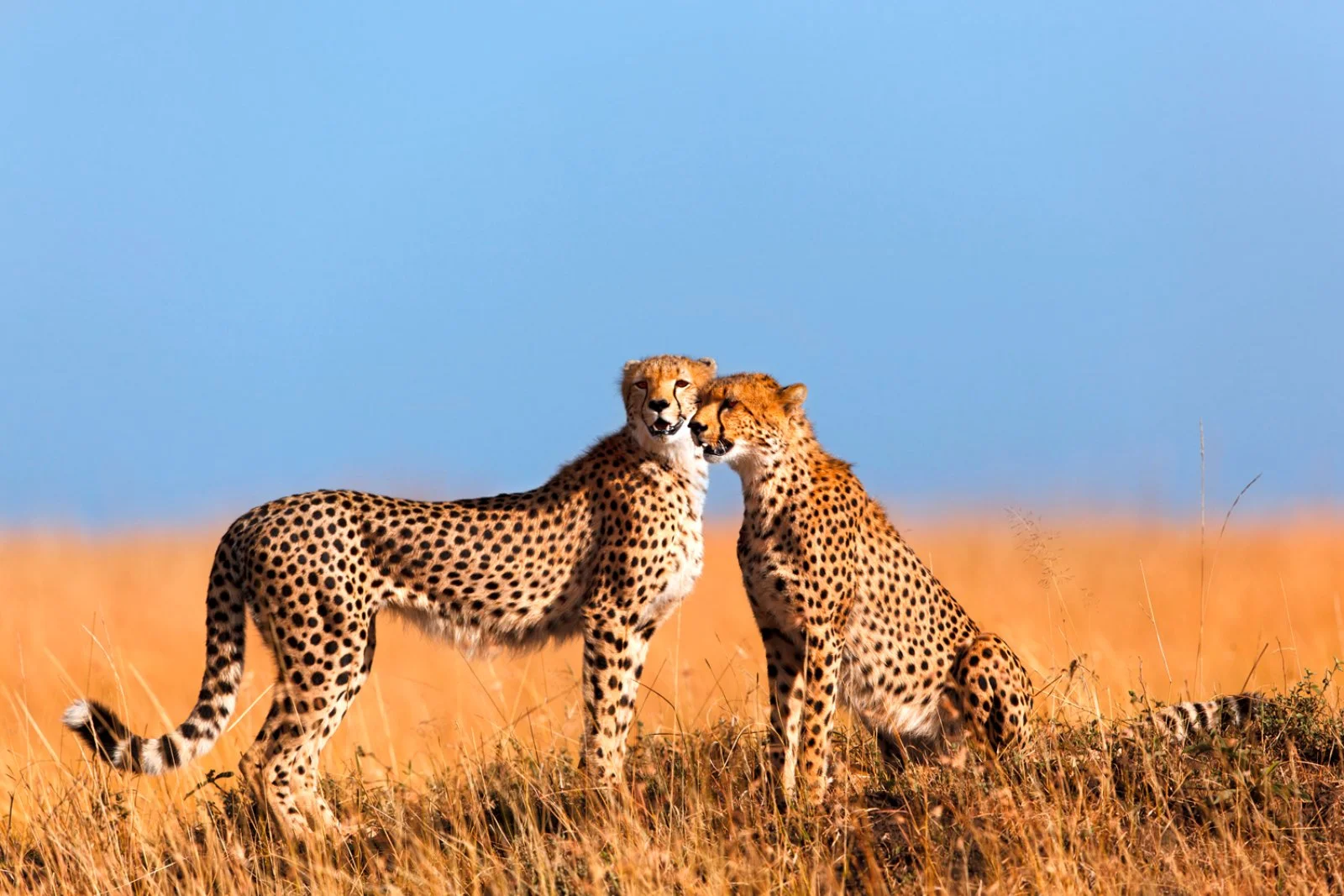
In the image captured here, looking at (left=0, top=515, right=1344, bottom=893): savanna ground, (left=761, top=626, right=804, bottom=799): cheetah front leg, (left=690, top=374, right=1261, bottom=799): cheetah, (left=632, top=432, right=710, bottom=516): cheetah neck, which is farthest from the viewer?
(left=632, top=432, right=710, bottom=516): cheetah neck

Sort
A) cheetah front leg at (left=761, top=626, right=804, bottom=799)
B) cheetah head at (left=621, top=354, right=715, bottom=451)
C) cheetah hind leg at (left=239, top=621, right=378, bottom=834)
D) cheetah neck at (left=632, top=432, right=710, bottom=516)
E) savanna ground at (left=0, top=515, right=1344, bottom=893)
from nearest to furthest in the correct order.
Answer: savanna ground at (left=0, top=515, right=1344, bottom=893) < cheetah front leg at (left=761, top=626, right=804, bottom=799) < cheetah hind leg at (left=239, top=621, right=378, bottom=834) < cheetah head at (left=621, top=354, right=715, bottom=451) < cheetah neck at (left=632, top=432, right=710, bottom=516)

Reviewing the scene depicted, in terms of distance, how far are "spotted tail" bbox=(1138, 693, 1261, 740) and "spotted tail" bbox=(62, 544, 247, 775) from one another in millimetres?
3085

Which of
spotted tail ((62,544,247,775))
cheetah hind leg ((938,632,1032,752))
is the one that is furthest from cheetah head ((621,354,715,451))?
spotted tail ((62,544,247,775))

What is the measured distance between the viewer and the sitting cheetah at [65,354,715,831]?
477cm

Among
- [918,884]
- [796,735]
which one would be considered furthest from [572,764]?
[918,884]

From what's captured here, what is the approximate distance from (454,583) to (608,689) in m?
0.67

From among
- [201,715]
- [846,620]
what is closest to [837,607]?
[846,620]

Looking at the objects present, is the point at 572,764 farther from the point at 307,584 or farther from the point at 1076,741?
the point at 1076,741

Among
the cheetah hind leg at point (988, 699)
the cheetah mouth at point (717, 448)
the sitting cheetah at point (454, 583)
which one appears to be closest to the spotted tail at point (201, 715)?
the sitting cheetah at point (454, 583)

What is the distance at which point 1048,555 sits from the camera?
4.62 meters

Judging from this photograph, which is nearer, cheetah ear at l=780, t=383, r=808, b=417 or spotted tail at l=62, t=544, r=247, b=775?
spotted tail at l=62, t=544, r=247, b=775

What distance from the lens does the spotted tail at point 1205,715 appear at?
4496 mm

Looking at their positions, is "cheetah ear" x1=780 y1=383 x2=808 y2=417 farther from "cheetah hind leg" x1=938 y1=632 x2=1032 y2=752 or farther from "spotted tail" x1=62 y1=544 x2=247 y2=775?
"spotted tail" x1=62 y1=544 x2=247 y2=775

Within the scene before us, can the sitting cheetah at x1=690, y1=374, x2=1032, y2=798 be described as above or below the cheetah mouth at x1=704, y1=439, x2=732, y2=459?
below
